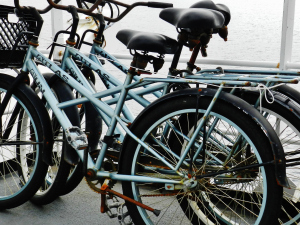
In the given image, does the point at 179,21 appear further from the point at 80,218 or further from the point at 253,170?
the point at 80,218

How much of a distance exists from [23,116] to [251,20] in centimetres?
198

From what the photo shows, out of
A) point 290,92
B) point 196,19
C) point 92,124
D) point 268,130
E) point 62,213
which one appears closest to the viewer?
point 268,130

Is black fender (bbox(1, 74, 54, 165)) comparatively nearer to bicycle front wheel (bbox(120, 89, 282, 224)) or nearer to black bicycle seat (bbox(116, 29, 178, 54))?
bicycle front wheel (bbox(120, 89, 282, 224))

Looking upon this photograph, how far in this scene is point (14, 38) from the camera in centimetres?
206

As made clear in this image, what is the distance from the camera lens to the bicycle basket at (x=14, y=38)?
2002 mm

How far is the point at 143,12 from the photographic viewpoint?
4.11 m

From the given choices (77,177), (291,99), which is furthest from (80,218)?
(291,99)

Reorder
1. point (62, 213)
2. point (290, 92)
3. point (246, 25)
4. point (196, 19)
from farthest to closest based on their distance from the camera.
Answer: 1. point (246, 25)
2. point (62, 213)
3. point (290, 92)
4. point (196, 19)

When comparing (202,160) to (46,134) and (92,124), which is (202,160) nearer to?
(92,124)

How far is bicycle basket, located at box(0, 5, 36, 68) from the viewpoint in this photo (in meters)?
2.00

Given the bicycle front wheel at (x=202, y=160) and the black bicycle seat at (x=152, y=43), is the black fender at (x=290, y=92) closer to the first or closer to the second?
the bicycle front wheel at (x=202, y=160)

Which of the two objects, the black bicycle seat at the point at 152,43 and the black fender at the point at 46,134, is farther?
the black fender at the point at 46,134

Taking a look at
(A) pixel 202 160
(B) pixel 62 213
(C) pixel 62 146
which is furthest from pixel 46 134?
(A) pixel 202 160

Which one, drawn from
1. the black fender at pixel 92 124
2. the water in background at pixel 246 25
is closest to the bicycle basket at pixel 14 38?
the black fender at pixel 92 124
